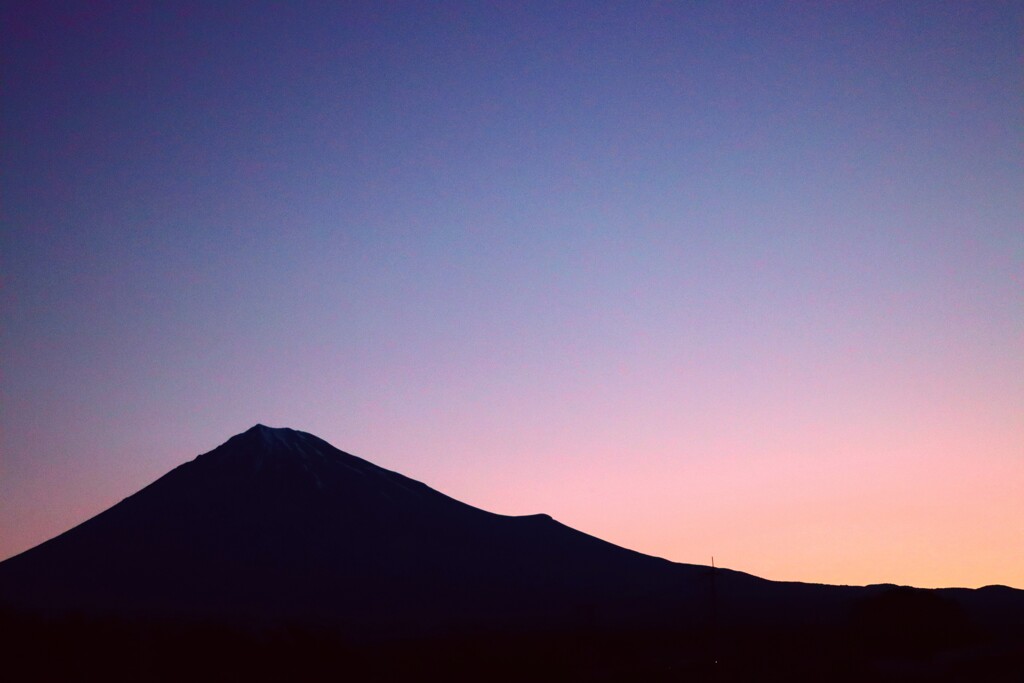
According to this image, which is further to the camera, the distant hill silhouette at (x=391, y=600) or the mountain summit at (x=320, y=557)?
the mountain summit at (x=320, y=557)

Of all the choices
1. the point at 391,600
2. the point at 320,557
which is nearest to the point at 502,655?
the point at 391,600

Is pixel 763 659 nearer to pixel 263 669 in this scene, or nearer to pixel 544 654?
pixel 544 654

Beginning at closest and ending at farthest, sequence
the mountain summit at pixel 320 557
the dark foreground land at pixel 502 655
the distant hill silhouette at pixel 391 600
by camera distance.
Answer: the dark foreground land at pixel 502 655 → the distant hill silhouette at pixel 391 600 → the mountain summit at pixel 320 557

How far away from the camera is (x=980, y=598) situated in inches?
3794

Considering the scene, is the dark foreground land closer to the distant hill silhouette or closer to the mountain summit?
the distant hill silhouette

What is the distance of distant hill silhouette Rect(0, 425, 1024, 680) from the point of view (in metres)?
49.5

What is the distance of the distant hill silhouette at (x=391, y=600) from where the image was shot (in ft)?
162

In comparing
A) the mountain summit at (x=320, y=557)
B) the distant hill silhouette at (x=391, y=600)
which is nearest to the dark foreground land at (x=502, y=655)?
the distant hill silhouette at (x=391, y=600)

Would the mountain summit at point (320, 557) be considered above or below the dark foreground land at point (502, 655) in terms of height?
above

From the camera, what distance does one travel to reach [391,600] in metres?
77.1

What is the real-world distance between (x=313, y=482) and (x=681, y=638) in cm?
5065

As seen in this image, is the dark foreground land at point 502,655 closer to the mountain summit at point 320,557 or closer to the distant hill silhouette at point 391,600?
the distant hill silhouette at point 391,600

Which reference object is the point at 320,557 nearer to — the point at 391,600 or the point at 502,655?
the point at 391,600

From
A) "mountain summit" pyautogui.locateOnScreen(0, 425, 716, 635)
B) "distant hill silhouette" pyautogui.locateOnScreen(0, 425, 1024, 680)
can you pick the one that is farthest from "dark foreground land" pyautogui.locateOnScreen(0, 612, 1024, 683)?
"mountain summit" pyautogui.locateOnScreen(0, 425, 716, 635)
